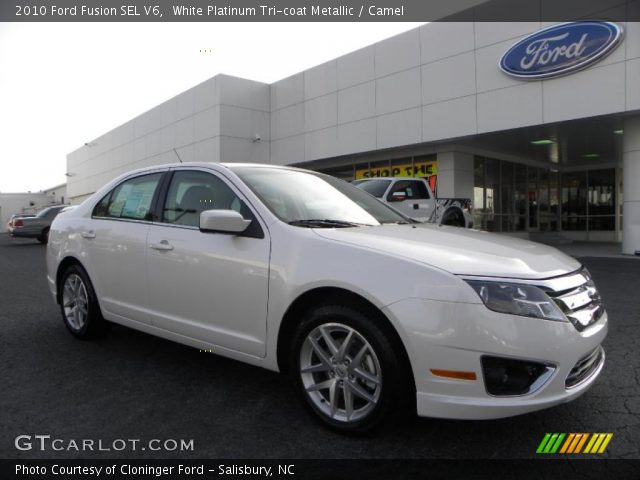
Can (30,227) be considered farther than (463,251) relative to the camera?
Yes

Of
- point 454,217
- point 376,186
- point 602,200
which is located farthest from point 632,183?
point 602,200

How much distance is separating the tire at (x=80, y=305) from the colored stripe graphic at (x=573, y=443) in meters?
3.66

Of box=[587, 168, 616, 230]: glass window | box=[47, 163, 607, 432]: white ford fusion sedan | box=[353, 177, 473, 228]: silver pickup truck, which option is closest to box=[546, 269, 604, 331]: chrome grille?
box=[47, 163, 607, 432]: white ford fusion sedan

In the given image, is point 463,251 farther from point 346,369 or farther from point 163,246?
point 163,246

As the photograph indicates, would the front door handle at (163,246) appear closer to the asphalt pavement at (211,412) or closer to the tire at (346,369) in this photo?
the asphalt pavement at (211,412)

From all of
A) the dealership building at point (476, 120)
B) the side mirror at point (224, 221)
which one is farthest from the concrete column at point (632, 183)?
the side mirror at point (224, 221)

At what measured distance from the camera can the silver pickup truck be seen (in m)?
11.5

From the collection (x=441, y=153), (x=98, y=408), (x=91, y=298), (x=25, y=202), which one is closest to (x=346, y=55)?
(x=441, y=153)

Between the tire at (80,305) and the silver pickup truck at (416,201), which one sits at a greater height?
the silver pickup truck at (416,201)

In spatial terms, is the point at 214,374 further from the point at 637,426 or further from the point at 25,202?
the point at 25,202

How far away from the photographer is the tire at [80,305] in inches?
172

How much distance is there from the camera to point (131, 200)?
418 cm

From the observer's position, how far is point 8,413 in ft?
9.82

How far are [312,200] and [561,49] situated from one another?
1224cm
